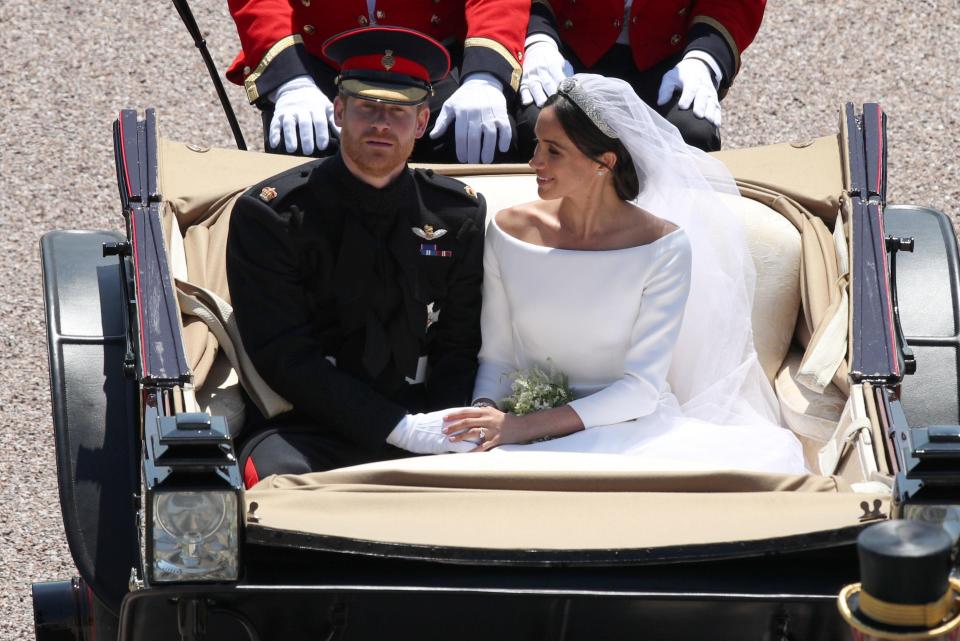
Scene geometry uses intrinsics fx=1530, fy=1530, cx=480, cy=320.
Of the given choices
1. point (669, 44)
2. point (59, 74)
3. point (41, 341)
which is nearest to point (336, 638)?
point (669, 44)

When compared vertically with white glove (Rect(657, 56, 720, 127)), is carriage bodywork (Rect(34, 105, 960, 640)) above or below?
below

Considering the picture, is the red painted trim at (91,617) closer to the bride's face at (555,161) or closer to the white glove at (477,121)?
the bride's face at (555,161)

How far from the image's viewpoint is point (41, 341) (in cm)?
457

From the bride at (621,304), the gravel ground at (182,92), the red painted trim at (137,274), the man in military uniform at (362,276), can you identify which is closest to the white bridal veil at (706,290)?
the bride at (621,304)

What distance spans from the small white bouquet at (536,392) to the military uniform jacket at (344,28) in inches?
34.5

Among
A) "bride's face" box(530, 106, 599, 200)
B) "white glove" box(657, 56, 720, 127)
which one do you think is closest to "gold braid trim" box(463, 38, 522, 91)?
"white glove" box(657, 56, 720, 127)

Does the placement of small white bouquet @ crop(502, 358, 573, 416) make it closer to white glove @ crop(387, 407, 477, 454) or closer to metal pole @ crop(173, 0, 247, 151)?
white glove @ crop(387, 407, 477, 454)

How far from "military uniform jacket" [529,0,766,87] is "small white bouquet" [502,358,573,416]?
3.73 ft

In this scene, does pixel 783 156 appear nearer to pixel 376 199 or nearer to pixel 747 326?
pixel 747 326

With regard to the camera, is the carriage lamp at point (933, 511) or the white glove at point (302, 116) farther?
the white glove at point (302, 116)

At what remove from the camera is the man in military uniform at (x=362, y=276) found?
296 centimetres

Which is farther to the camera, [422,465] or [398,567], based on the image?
[422,465]

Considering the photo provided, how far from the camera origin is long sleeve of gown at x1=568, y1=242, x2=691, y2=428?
299cm

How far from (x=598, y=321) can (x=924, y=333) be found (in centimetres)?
74
